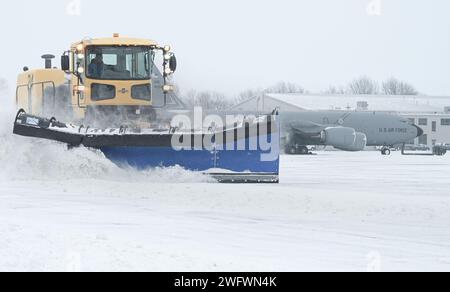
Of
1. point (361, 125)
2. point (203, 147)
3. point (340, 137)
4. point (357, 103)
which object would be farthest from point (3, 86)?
point (357, 103)

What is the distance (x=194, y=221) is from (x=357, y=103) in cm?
8415

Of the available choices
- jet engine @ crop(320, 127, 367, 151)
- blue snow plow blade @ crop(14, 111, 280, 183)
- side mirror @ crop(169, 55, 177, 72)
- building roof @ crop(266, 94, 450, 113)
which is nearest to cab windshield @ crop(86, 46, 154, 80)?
side mirror @ crop(169, 55, 177, 72)

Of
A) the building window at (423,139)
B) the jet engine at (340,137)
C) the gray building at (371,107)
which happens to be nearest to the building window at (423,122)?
the gray building at (371,107)

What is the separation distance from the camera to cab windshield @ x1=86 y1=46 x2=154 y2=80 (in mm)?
20453

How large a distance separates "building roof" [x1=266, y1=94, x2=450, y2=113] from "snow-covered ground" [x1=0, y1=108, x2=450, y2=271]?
76197 millimetres

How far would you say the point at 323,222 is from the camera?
1274cm

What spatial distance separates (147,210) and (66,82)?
8.69 meters

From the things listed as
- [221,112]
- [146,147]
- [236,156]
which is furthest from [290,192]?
[221,112]

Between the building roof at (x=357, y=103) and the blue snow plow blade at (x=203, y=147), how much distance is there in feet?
249

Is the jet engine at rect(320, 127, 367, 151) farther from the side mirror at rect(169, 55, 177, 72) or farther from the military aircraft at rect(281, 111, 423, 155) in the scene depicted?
the side mirror at rect(169, 55, 177, 72)

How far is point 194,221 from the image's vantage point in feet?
41.4

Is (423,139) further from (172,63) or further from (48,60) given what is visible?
(172,63)

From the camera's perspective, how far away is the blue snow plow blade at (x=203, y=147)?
18828 millimetres
